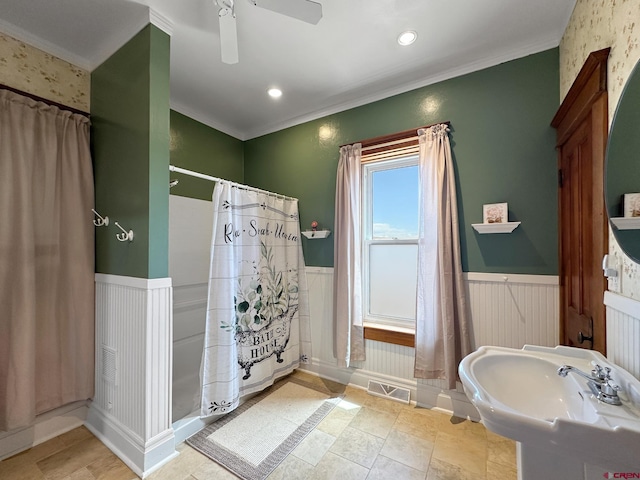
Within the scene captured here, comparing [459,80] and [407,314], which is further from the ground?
[459,80]

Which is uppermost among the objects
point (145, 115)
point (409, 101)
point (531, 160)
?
point (409, 101)

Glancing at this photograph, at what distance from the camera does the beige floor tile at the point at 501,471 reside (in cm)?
138

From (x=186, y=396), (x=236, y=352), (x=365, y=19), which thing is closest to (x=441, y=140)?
(x=365, y=19)

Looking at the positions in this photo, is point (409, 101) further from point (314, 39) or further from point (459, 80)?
point (314, 39)

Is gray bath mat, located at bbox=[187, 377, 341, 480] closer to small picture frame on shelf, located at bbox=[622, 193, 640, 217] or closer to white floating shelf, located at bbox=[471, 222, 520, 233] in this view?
white floating shelf, located at bbox=[471, 222, 520, 233]

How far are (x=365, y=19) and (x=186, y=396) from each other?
2.89 metres

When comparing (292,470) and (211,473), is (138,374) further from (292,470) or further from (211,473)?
(292,470)

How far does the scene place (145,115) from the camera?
60.2 inches

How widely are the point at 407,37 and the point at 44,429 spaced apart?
11.2ft

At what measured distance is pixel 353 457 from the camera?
60.2 inches

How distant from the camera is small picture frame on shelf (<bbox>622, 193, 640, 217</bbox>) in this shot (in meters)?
0.93

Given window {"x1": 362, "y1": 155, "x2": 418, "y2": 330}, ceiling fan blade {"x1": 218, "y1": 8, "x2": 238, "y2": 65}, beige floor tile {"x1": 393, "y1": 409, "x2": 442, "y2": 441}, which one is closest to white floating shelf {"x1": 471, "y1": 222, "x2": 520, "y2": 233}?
window {"x1": 362, "y1": 155, "x2": 418, "y2": 330}

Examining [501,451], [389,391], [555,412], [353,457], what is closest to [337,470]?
[353,457]

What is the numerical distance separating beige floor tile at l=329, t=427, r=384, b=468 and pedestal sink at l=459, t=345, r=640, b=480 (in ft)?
2.93
